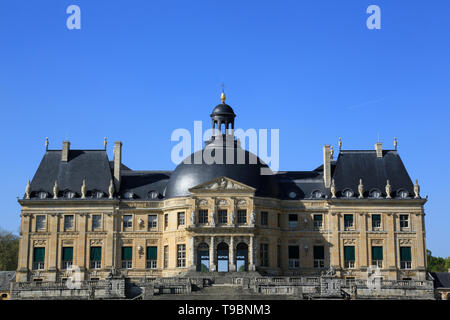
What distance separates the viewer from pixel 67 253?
68938 millimetres

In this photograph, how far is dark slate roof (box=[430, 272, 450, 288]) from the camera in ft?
224

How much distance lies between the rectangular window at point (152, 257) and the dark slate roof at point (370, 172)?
19058mm

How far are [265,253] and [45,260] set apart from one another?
21.5 m

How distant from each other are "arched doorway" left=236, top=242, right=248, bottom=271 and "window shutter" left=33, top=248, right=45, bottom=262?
19.3 m

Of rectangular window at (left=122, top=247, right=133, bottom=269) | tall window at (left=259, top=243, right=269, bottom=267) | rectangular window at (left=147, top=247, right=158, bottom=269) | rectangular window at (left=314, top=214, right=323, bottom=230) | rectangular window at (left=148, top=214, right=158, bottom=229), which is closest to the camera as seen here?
tall window at (left=259, top=243, right=269, bottom=267)

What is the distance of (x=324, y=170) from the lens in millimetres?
71562

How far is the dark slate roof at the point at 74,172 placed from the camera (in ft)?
232

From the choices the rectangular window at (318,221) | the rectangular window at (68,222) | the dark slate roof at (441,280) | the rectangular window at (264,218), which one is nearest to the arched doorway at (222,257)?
the rectangular window at (264,218)

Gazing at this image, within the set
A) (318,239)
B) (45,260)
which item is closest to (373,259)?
(318,239)

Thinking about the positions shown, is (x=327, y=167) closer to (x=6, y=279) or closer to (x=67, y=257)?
(x=67, y=257)

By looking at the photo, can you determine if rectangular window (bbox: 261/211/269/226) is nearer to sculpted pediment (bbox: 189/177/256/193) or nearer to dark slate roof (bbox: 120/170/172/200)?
sculpted pediment (bbox: 189/177/256/193)

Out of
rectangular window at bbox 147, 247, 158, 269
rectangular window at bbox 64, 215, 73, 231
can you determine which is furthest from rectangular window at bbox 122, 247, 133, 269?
rectangular window at bbox 64, 215, 73, 231

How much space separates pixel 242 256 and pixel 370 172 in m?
16.5
